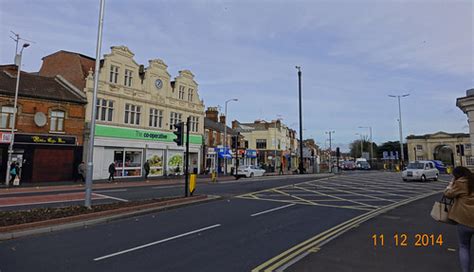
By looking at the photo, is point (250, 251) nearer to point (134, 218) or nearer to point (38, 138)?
point (134, 218)

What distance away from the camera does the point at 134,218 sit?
1038 cm

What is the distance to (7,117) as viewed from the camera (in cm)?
2291

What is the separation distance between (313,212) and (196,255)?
652 cm

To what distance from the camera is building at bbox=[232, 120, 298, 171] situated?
61438 millimetres

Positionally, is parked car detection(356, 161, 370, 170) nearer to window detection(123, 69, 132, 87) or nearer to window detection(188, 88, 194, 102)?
window detection(188, 88, 194, 102)

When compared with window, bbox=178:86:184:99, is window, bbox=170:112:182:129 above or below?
below

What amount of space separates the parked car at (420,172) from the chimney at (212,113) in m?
32.1

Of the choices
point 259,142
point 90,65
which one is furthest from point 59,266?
point 259,142

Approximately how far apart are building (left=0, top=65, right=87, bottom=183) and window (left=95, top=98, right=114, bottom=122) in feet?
4.51

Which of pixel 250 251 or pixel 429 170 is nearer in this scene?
pixel 250 251

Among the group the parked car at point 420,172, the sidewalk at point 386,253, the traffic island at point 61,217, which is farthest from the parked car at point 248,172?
the sidewalk at point 386,253

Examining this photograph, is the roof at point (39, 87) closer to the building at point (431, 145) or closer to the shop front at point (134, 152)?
the shop front at point (134, 152)

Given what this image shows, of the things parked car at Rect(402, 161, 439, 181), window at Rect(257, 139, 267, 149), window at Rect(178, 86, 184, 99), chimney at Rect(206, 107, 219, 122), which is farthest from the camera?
window at Rect(257, 139, 267, 149)

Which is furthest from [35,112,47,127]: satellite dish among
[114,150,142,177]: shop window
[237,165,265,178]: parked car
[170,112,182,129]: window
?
[237,165,265,178]: parked car
